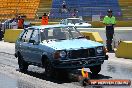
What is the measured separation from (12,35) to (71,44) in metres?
21.5

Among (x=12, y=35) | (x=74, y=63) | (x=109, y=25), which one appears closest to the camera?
(x=74, y=63)

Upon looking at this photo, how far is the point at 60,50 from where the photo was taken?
38.9ft

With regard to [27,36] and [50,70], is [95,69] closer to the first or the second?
[50,70]

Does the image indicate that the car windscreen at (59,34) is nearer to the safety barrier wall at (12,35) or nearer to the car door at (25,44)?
the car door at (25,44)

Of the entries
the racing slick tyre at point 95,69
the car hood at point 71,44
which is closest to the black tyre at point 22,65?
the car hood at point 71,44

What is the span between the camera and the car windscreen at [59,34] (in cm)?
1320

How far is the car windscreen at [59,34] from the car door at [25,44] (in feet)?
3.12

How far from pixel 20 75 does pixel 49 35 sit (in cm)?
159

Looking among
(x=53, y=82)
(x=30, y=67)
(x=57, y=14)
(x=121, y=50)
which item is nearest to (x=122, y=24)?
(x=57, y=14)

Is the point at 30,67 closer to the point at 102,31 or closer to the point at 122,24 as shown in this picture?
the point at 102,31

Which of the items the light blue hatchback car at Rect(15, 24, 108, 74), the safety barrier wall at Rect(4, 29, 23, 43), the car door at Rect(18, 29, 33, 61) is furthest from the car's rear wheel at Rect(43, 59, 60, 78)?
the safety barrier wall at Rect(4, 29, 23, 43)

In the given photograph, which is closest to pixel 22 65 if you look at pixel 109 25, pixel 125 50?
pixel 125 50

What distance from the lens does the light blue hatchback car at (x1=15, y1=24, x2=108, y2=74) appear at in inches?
467

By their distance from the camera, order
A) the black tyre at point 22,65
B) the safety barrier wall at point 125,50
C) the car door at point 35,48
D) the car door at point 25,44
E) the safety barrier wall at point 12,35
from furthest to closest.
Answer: the safety barrier wall at point 12,35, the safety barrier wall at point 125,50, the black tyre at point 22,65, the car door at point 25,44, the car door at point 35,48
